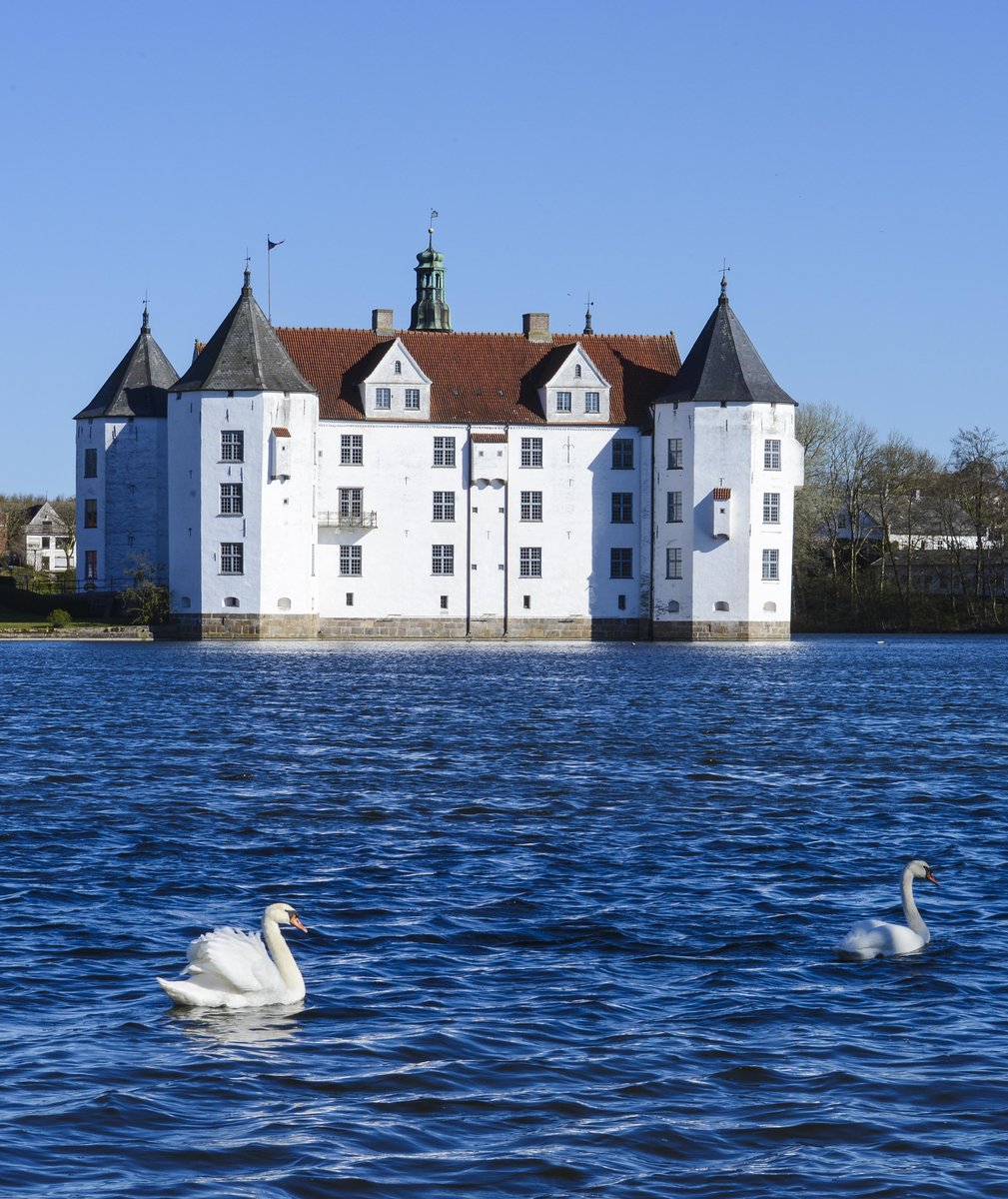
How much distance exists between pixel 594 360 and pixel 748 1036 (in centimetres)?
7490

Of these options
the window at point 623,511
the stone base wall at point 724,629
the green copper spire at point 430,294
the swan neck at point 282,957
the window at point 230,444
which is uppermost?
the green copper spire at point 430,294

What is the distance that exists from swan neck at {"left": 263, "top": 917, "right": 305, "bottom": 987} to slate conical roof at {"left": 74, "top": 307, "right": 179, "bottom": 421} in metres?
72.7

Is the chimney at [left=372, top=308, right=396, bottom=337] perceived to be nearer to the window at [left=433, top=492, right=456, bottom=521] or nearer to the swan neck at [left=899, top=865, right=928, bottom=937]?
the window at [left=433, top=492, right=456, bottom=521]

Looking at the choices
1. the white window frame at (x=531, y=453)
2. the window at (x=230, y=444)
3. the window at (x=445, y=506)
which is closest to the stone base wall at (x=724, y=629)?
the white window frame at (x=531, y=453)

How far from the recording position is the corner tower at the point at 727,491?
260 feet

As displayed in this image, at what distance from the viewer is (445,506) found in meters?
82.6

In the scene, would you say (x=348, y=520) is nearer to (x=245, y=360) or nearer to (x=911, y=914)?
(x=245, y=360)

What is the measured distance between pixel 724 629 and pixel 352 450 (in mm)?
18868

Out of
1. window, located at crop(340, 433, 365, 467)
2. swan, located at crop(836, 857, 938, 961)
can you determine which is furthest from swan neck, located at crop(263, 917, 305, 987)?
window, located at crop(340, 433, 365, 467)

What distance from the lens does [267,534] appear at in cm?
7719

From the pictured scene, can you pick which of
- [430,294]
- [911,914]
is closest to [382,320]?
[430,294]

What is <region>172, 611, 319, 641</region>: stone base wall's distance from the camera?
253 ft

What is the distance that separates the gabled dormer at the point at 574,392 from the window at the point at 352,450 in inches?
339

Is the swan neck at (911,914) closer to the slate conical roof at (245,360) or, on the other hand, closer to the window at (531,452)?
the slate conical roof at (245,360)
